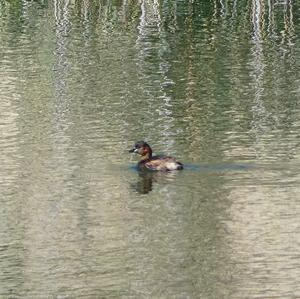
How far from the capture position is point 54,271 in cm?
1491

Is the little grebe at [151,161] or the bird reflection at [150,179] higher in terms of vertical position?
the little grebe at [151,161]

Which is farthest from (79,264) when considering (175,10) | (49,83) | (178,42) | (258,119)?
(175,10)

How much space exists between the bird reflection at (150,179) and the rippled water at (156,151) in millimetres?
29

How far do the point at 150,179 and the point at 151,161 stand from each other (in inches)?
13.1

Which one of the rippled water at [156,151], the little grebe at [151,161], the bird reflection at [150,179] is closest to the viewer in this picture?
the rippled water at [156,151]

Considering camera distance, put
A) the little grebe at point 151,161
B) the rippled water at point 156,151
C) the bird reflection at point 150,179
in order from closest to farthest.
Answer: the rippled water at point 156,151
the bird reflection at point 150,179
the little grebe at point 151,161

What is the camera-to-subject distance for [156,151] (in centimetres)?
2084

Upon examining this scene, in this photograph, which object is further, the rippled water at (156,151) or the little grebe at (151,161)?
the little grebe at (151,161)

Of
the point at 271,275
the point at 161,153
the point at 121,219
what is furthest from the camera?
the point at 161,153

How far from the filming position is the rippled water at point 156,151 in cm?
1483

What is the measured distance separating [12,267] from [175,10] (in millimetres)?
23490

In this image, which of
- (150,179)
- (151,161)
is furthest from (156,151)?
(150,179)

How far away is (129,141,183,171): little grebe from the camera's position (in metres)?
Answer: 19.1

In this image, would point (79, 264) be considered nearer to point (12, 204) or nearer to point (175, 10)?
point (12, 204)
